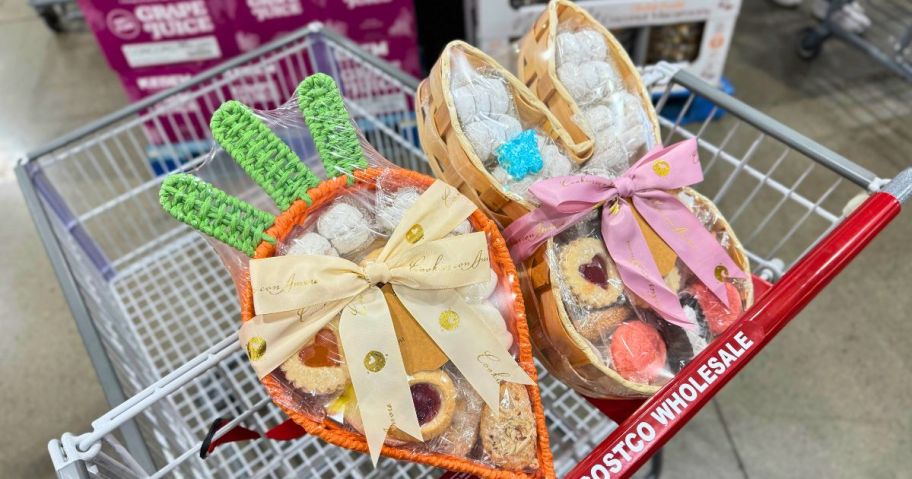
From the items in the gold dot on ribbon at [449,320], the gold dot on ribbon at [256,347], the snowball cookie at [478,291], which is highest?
the gold dot on ribbon at [256,347]

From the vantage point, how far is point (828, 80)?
2.26 m

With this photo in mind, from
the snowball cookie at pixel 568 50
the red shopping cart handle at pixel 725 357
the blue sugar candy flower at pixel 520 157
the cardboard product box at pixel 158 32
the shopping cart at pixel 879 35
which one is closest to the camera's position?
the red shopping cart handle at pixel 725 357

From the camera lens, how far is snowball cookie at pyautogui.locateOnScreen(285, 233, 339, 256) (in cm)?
63

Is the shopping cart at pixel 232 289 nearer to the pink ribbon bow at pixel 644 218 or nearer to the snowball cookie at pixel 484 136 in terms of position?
the pink ribbon bow at pixel 644 218

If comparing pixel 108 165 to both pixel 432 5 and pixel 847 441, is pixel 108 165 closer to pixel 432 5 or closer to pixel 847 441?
pixel 432 5

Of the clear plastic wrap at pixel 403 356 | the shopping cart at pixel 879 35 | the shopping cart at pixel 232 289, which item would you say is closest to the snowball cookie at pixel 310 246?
the clear plastic wrap at pixel 403 356

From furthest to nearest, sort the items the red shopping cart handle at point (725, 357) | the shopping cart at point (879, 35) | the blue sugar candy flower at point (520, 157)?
the shopping cart at point (879, 35), the blue sugar candy flower at point (520, 157), the red shopping cart handle at point (725, 357)

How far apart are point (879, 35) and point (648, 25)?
1.18 metres

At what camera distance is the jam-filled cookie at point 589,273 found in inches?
27.9

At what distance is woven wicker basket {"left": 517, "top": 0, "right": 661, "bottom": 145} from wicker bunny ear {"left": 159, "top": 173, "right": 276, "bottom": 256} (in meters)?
0.42

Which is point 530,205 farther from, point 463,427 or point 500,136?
point 463,427

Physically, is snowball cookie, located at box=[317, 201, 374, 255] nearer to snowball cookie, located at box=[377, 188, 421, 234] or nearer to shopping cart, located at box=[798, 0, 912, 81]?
snowball cookie, located at box=[377, 188, 421, 234]

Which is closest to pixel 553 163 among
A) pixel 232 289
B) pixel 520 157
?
pixel 520 157

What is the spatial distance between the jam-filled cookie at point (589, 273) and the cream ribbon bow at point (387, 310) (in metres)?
0.13
